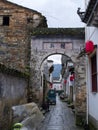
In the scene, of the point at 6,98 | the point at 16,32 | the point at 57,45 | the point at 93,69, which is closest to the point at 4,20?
the point at 16,32

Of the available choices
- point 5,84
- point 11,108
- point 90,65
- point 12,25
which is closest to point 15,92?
point 11,108

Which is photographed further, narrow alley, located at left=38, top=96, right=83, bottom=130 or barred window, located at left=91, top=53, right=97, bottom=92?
narrow alley, located at left=38, top=96, right=83, bottom=130

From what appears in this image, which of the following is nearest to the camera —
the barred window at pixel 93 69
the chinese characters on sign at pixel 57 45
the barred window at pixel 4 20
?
the barred window at pixel 93 69

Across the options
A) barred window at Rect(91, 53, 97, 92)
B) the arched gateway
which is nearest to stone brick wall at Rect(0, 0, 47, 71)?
the arched gateway

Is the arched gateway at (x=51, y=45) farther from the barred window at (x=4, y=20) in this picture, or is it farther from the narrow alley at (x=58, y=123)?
the narrow alley at (x=58, y=123)

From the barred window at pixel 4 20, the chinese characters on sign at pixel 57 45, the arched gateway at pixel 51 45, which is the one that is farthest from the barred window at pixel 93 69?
the barred window at pixel 4 20

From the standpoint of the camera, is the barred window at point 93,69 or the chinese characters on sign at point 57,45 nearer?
the barred window at point 93,69

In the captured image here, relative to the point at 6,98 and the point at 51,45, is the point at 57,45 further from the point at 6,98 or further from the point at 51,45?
the point at 6,98

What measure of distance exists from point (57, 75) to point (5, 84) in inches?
3856

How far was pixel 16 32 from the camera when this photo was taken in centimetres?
1825

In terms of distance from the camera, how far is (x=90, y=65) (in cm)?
1232

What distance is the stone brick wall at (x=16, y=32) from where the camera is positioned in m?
18.0

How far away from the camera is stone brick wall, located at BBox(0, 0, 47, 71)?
18.0 metres

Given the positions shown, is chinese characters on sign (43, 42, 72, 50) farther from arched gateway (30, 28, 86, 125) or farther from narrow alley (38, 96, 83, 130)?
narrow alley (38, 96, 83, 130)
